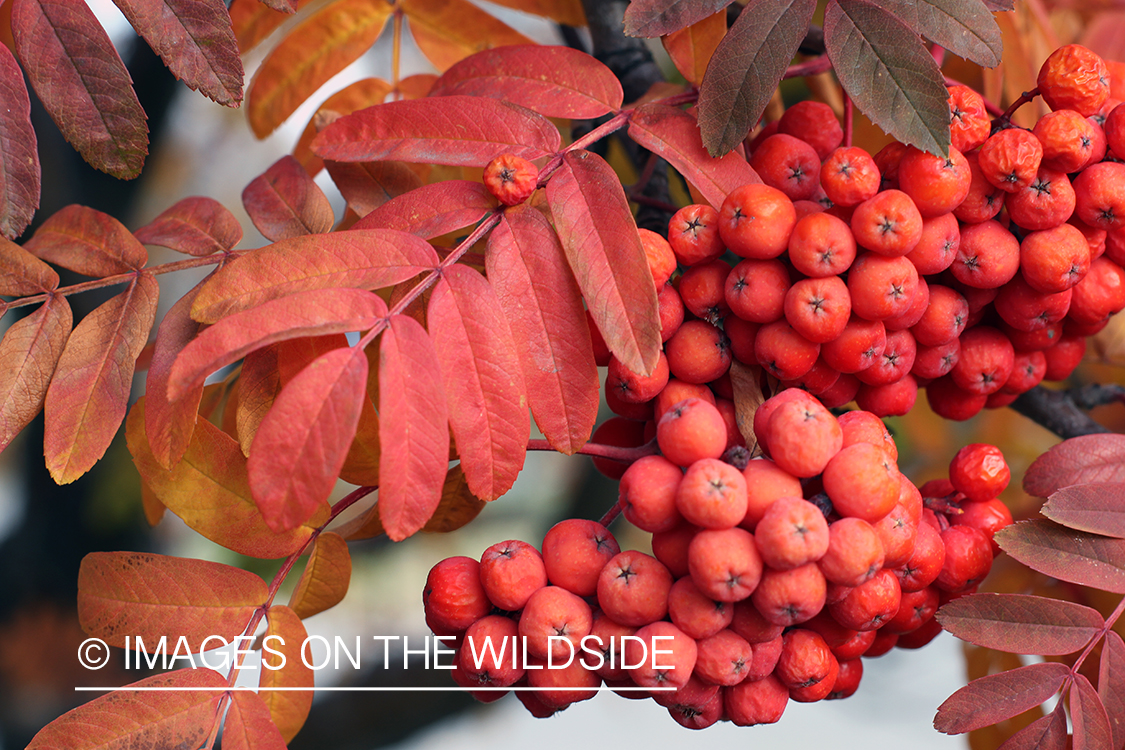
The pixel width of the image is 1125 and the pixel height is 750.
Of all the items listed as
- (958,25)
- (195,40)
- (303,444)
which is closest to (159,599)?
(303,444)

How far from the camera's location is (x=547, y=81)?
0.47 m

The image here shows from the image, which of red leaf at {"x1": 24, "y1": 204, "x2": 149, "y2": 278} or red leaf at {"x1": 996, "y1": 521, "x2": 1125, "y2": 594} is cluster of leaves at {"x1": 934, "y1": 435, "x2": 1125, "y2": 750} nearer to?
red leaf at {"x1": 996, "y1": 521, "x2": 1125, "y2": 594}

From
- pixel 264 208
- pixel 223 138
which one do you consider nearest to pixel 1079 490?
pixel 264 208

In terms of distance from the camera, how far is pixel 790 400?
378mm

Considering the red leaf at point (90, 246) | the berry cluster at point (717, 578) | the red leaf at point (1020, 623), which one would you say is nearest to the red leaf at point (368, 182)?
the red leaf at point (90, 246)

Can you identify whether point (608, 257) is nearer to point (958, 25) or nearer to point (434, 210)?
point (434, 210)

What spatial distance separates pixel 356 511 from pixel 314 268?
392 mm

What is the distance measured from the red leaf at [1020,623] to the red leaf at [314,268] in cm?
34

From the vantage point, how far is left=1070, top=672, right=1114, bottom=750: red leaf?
0.42 meters

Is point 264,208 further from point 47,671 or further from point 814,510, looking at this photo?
point 47,671

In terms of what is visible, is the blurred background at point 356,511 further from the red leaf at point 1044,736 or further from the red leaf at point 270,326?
the red leaf at point 270,326

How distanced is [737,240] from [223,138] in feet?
2.61

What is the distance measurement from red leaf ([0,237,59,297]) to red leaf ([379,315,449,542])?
25cm

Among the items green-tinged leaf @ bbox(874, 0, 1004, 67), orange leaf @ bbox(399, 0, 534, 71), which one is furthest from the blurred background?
green-tinged leaf @ bbox(874, 0, 1004, 67)
